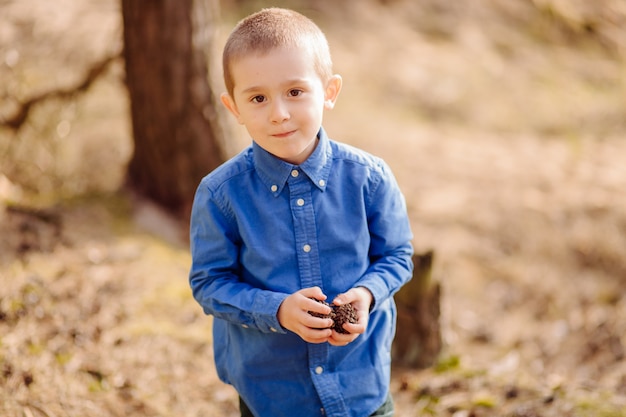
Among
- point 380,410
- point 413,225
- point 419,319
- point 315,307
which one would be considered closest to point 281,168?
point 315,307

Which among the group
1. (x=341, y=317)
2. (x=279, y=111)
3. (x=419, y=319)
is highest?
(x=279, y=111)

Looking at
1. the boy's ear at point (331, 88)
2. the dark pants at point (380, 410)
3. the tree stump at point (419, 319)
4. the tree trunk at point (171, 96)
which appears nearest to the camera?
the boy's ear at point (331, 88)

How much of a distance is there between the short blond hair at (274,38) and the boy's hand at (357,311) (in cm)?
66

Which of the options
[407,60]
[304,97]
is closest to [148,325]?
[304,97]

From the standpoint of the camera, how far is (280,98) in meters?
1.92

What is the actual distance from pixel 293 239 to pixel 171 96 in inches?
95.8

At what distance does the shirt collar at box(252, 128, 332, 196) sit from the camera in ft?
6.71

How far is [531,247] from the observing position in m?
5.30

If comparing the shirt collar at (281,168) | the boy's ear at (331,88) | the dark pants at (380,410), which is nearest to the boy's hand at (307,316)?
the shirt collar at (281,168)

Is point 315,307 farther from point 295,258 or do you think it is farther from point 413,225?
point 413,225

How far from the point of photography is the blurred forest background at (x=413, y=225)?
3156 millimetres

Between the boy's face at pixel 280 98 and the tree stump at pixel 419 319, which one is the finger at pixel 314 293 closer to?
the boy's face at pixel 280 98

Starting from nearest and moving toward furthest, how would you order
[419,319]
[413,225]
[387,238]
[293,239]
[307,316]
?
[307,316] → [293,239] → [387,238] → [419,319] → [413,225]

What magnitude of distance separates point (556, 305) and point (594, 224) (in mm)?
1029
